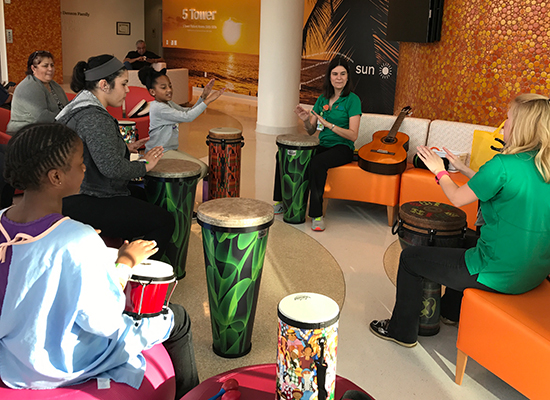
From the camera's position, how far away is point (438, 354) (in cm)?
272

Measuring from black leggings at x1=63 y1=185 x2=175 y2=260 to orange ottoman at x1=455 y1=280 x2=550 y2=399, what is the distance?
5.32ft

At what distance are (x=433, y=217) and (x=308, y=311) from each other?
165cm

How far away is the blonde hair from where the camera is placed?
2.13 m

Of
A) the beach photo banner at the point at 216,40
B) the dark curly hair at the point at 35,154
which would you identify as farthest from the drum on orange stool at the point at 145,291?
the beach photo banner at the point at 216,40

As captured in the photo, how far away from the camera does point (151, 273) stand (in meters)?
1.86

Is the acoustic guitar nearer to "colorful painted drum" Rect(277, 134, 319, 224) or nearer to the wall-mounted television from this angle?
"colorful painted drum" Rect(277, 134, 319, 224)

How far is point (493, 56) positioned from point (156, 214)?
320 centimetres

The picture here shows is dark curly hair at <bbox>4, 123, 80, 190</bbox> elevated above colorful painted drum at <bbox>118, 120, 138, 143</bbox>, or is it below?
above

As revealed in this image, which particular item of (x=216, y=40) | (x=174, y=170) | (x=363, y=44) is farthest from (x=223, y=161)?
(x=216, y=40)

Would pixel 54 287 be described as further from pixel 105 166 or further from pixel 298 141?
pixel 298 141

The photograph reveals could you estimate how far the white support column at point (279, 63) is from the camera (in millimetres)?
8289

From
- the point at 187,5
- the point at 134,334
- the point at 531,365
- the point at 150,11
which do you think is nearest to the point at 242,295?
the point at 134,334

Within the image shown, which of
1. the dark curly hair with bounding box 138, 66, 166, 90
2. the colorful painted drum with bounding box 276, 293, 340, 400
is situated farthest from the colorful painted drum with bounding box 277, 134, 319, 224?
the colorful painted drum with bounding box 276, 293, 340, 400

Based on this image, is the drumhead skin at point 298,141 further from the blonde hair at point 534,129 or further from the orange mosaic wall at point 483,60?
the blonde hair at point 534,129
